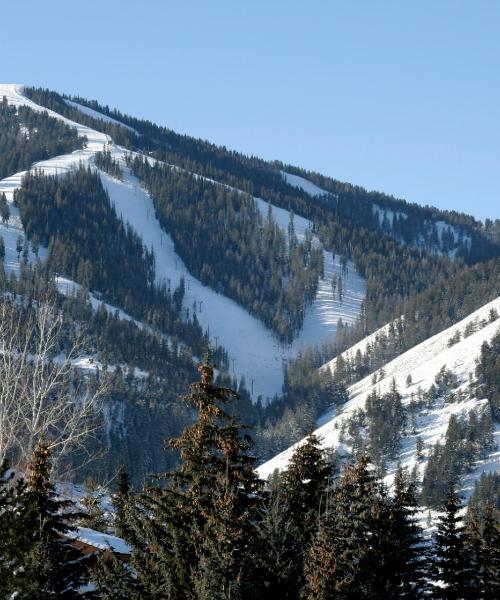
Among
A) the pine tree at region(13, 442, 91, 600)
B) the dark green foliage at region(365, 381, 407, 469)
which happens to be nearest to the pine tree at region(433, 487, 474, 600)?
the pine tree at region(13, 442, 91, 600)

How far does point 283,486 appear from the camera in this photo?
3672 cm

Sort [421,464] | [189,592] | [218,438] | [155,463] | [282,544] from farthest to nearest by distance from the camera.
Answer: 1. [155,463]
2. [421,464]
3. [218,438]
4. [282,544]
5. [189,592]

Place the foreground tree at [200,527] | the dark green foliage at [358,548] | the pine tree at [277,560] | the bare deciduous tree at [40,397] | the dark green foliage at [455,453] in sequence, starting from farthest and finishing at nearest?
1. the dark green foliage at [455,453]
2. the bare deciduous tree at [40,397]
3. the pine tree at [277,560]
4. the dark green foliage at [358,548]
5. the foreground tree at [200,527]

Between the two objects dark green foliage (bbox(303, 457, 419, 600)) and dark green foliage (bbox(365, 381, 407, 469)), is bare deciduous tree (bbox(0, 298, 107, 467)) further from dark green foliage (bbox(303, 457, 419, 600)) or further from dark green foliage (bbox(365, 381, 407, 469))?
dark green foliage (bbox(365, 381, 407, 469))

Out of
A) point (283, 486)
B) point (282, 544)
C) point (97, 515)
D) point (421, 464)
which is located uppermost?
point (282, 544)

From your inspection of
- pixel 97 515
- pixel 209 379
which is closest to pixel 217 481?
pixel 209 379

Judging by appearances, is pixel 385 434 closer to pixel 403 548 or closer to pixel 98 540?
pixel 403 548

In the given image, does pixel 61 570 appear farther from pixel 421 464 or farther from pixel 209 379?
pixel 421 464

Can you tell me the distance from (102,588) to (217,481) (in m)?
4.95

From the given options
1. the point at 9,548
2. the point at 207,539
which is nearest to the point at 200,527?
the point at 207,539

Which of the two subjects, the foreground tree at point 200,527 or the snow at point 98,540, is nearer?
the foreground tree at point 200,527

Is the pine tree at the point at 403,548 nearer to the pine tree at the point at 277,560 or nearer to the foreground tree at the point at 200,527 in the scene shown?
the foreground tree at the point at 200,527

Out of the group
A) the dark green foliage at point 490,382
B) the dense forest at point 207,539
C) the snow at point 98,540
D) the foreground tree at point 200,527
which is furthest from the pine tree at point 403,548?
the dark green foliage at point 490,382

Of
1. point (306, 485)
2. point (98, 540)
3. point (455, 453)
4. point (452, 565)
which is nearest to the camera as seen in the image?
point (306, 485)
